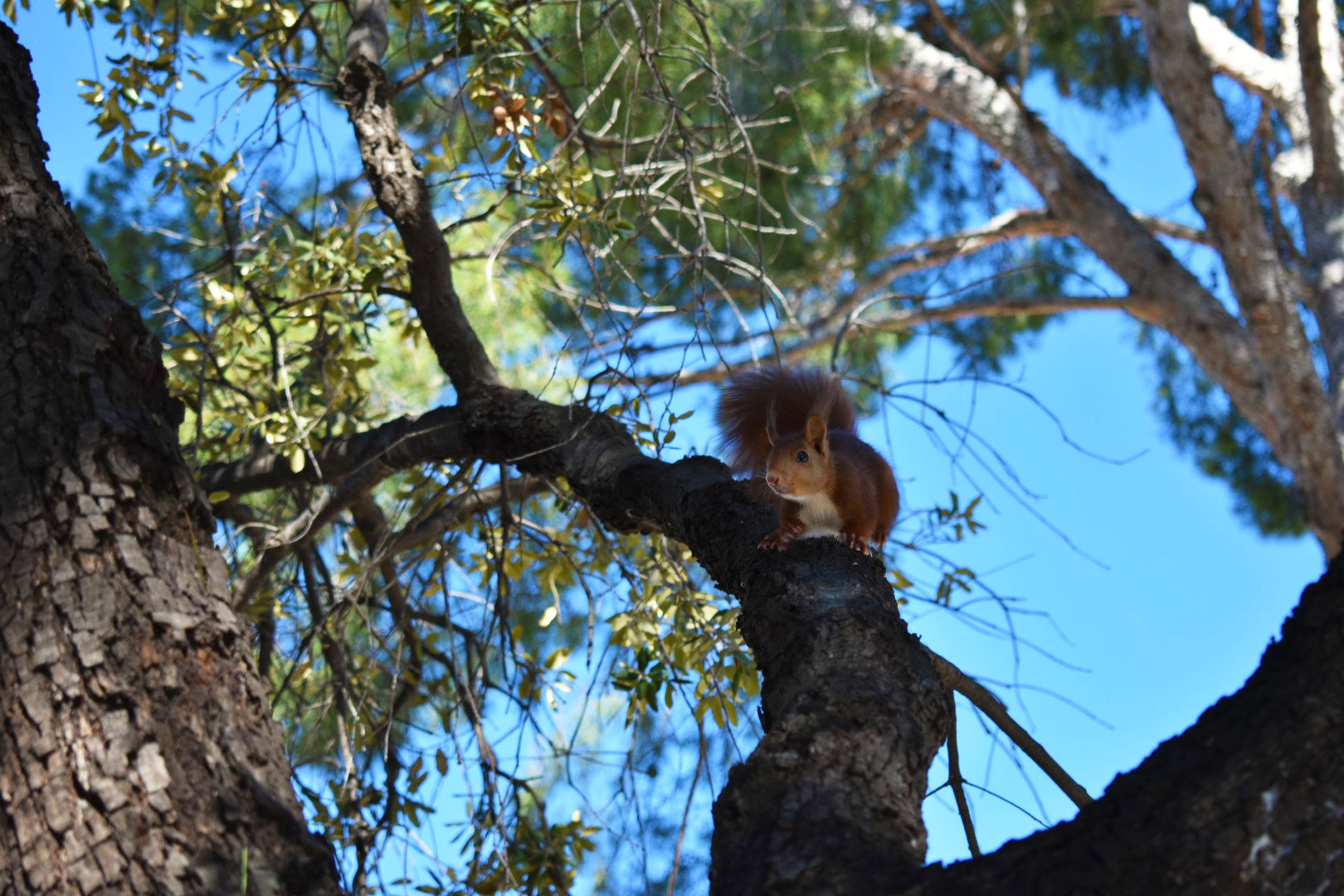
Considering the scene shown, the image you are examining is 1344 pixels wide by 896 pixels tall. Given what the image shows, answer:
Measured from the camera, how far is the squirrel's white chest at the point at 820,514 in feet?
7.40

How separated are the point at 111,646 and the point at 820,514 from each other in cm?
122

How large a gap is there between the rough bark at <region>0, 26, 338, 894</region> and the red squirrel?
2.76 ft

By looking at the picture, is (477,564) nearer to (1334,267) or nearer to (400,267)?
(400,267)

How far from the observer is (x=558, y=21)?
4.82 meters

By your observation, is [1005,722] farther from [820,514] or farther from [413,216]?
[413,216]

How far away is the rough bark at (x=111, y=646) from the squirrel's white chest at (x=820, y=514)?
993 millimetres

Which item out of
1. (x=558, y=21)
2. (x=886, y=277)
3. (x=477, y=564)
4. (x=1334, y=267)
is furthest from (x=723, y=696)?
(x=1334, y=267)

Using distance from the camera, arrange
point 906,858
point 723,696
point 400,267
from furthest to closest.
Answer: point 400,267 < point 723,696 < point 906,858

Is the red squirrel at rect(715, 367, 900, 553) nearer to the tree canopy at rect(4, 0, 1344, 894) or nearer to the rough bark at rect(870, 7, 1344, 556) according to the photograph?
the tree canopy at rect(4, 0, 1344, 894)

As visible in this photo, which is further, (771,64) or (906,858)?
(771,64)

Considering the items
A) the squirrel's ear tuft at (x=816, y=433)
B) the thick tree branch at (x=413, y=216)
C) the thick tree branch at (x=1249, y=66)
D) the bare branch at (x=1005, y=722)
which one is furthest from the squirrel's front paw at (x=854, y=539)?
the thick tree branch at (x=1249, y=66)

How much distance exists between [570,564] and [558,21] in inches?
102

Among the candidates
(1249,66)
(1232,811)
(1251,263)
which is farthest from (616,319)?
(1249,66)

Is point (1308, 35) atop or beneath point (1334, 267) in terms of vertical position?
atop
